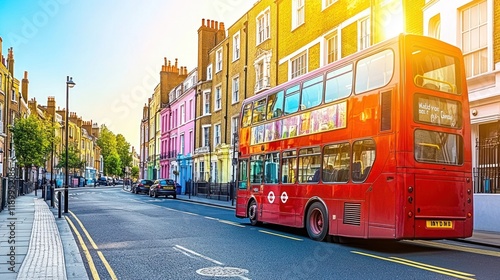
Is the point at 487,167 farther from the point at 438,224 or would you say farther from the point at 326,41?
the point at 326,41

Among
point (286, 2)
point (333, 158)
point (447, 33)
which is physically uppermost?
point (286, 2)

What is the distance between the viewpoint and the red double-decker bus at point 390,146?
10344mm

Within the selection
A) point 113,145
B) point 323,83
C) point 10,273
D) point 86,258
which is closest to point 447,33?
point 323,83

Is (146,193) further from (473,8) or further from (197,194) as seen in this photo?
(473,8)

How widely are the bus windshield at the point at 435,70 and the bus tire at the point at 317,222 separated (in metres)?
4.05

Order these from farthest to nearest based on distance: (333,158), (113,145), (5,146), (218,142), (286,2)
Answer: (113,145)
(5,146)
(218,142)
(286,2)
(333,158)

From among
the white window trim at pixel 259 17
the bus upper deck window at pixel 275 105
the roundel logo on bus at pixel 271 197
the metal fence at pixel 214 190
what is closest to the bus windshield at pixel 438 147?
the bus upper deck window at pixel 275 105

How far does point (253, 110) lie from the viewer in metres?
17.3

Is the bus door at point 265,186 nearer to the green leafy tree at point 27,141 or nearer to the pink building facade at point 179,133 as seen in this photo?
the pink building facade at point 179,133

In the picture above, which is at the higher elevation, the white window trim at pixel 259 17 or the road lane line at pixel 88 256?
the white window trim at pixel 259 17

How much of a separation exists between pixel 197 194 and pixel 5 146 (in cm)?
2140

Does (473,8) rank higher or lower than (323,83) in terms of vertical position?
higher

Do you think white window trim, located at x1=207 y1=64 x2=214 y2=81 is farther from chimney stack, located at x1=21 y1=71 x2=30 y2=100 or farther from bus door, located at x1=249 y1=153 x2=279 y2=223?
chimney stack, located at x1=21 y1=71 x2=30 y2=100

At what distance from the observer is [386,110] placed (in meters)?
10.7
